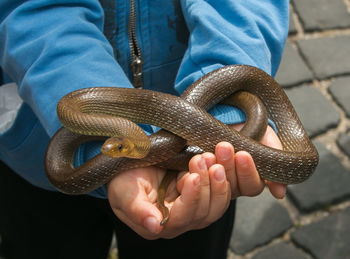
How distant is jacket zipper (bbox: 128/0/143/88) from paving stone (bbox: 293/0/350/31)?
3.10m

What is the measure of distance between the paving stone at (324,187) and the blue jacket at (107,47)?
1.49 m

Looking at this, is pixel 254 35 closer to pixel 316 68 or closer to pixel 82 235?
pixel 82 235

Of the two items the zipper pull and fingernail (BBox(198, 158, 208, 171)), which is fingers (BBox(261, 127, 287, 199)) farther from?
the zipper pull

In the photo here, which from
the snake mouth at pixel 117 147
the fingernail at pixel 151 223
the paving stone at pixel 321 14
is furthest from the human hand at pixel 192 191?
the paving stone at pixel 321 14

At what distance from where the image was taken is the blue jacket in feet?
5.45

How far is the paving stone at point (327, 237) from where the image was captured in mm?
2932

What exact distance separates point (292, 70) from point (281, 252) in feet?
6.69

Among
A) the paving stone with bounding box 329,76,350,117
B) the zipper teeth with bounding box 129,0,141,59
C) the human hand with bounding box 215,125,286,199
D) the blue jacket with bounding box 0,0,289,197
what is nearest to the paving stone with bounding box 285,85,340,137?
the paving stone with bounding box 329,76,350,117

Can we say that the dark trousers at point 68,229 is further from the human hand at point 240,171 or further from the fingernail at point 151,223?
the fingernail at point 151,223

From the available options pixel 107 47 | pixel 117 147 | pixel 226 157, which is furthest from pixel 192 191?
pixel 107 47

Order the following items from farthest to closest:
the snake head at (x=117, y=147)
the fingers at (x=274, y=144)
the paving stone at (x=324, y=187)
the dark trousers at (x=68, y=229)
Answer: the paving stone at (x=324, y=187) < the dark trousers at (x=68, y=229) < the fingers at (x=274, y=144) < the snake head at (x=117, y=147)

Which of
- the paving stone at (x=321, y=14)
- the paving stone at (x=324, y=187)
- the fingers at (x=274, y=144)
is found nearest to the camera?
the fingers at (x=274, y=144)

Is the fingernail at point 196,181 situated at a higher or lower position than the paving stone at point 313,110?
higher

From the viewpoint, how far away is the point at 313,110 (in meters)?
3.82
